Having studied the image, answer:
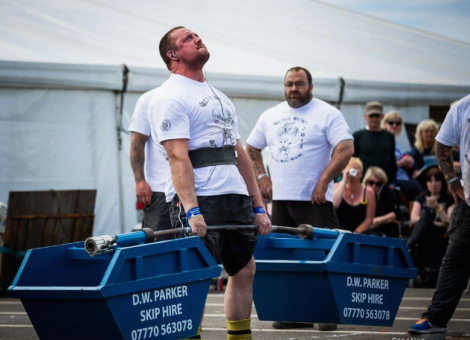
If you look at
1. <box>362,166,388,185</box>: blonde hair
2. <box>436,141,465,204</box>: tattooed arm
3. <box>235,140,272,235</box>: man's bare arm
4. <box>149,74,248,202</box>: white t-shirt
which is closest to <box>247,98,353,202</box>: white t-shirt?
<box>436,141,465,204</box>: tattooed arm

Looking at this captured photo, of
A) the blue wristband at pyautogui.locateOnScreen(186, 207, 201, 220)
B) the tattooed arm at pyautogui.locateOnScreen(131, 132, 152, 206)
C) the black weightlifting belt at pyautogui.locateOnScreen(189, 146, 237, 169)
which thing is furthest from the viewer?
the tattooed arm at pyautogui.locateOnScreen(131, 132, 152, 206)

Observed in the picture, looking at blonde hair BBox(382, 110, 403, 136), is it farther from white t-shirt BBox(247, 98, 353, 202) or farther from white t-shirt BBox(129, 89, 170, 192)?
white t-shirt BBox(129, 89, 170, 192)

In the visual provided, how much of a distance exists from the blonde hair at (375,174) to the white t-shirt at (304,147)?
140 inches

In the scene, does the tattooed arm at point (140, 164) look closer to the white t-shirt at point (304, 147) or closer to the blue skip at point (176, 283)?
the blue skip at point (176, 283)

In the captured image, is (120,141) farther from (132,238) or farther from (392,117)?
(132,238)

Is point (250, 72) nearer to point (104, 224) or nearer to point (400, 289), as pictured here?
point (104, 224)

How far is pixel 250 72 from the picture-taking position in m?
12.0

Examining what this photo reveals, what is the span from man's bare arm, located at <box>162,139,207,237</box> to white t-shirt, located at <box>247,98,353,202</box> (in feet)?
8.10

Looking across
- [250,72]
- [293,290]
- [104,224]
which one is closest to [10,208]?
[104,224]

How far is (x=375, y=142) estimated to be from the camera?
36.0ft

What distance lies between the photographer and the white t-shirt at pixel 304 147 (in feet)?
23.4

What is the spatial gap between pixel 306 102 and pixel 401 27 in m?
11.0

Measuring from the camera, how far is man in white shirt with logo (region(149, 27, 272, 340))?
4.78 m

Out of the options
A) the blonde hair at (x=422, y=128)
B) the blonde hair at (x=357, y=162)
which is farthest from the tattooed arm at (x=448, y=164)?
the blonde hair at (x=422, y=128)
